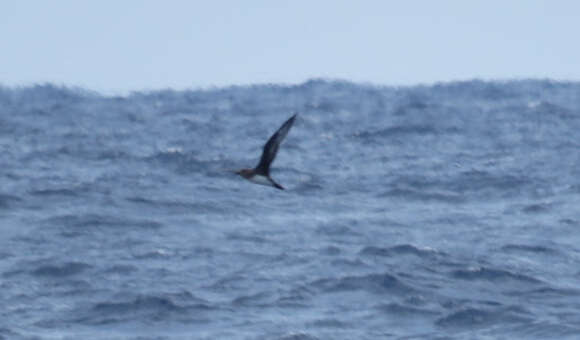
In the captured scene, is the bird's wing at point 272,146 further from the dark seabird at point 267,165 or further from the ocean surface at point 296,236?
the ocean surface at point 296,236

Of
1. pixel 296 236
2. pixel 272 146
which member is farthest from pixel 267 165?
pixel 296 236

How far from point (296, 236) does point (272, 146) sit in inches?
332

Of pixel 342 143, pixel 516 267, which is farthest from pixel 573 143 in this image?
pixel 516 267

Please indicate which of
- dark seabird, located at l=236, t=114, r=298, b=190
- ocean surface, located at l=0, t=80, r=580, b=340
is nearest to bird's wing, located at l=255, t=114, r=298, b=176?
dark seabird, located at l=236, t=114, r=298, b=190

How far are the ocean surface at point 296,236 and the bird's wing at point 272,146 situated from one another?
8.85 feet

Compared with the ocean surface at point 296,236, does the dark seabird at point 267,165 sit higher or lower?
higher

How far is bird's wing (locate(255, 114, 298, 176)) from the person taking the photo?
40.0ft

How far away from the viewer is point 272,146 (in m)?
12.9

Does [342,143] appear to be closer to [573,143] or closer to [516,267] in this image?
[573,143]

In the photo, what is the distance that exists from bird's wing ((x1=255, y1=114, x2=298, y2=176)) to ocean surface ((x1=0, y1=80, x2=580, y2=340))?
270 centimetres

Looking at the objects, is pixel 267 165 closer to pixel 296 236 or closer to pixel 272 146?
pixel 272 146

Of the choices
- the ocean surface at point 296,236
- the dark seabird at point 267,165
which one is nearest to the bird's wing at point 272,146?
the dark seabird at point 267,165

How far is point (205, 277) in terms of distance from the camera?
60.4ft

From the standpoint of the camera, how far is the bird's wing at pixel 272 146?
12.2m
